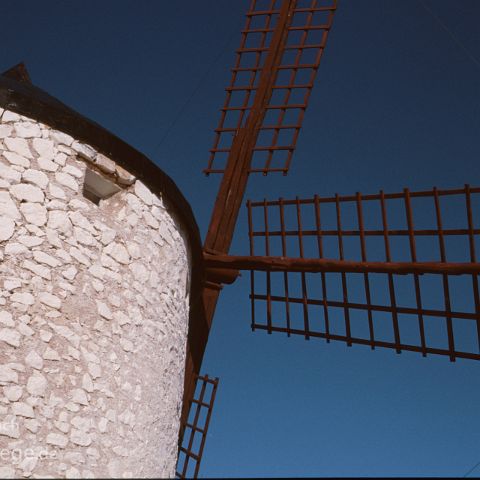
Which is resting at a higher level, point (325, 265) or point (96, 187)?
point (325, 265)

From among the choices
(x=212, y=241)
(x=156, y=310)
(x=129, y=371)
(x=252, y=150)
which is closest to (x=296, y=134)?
(x=252, y=150)

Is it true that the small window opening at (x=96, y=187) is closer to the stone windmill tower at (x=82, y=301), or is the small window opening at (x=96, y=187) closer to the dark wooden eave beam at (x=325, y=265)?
the stone windmill tower at (x=82, y=301)

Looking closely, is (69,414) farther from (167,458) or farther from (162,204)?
(162,204)

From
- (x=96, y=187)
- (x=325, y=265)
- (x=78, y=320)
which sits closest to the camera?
(x=78, y=320)

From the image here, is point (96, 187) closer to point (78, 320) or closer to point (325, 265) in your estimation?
point (78, 320)

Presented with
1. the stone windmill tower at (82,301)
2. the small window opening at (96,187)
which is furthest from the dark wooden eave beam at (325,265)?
the small window opening at (96,187)

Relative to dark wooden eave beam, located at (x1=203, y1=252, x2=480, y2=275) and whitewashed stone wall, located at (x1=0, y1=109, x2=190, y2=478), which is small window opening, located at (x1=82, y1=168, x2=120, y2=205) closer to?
whitewashed stone wall, located at (x1=0, y1=109, x2=190, y2=478)

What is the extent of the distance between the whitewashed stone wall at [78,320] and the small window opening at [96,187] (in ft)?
0.20

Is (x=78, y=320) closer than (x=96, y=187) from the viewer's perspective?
Yes

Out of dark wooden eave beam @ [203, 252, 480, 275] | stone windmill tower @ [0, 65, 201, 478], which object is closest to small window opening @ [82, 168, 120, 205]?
stone windmill tower @ [0, 65, 201, 478]

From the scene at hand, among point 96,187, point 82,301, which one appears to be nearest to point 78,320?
point 82,301

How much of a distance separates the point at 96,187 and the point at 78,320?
100cm

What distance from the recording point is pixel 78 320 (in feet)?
12.8

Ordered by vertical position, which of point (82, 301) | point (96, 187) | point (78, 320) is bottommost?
point (78, 320)
